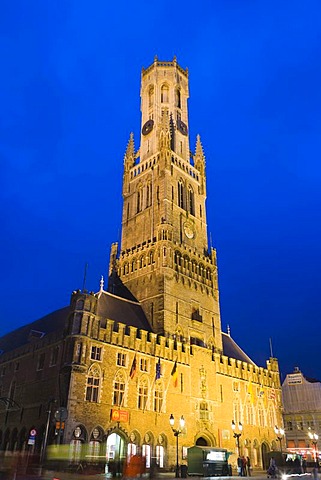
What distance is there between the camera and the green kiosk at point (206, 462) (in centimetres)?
3378

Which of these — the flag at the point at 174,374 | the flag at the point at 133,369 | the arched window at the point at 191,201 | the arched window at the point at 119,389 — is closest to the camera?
the arched window at the point at 119,389

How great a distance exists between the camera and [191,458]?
3481cm

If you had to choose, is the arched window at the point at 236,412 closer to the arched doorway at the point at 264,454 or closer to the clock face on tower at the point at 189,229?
the arched doorway at the point at 264,454

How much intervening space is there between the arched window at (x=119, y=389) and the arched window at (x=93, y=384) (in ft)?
6.68

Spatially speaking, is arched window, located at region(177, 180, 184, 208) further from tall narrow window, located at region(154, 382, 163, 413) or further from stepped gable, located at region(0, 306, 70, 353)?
tall narrow window, located at region(154, 382, 163, 413)

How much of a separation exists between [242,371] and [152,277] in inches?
674

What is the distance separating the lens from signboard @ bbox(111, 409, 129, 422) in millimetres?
36469

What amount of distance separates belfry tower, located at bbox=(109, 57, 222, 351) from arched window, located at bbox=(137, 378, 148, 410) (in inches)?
266

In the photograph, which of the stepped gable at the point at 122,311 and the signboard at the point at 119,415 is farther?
the stepped gable at the point at 122,311

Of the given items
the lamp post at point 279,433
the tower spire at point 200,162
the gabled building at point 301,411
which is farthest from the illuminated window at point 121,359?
the gabled building at point 301,411

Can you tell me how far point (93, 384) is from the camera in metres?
36.2

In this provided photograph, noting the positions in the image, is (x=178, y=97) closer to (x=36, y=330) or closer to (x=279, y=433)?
(x=36, y=330)

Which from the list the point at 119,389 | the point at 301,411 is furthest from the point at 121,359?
the point at 301,411

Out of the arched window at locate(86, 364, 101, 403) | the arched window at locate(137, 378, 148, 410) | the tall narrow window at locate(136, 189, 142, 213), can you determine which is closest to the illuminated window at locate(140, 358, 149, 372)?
the arched window at locate(137, 378, 148, 410)
